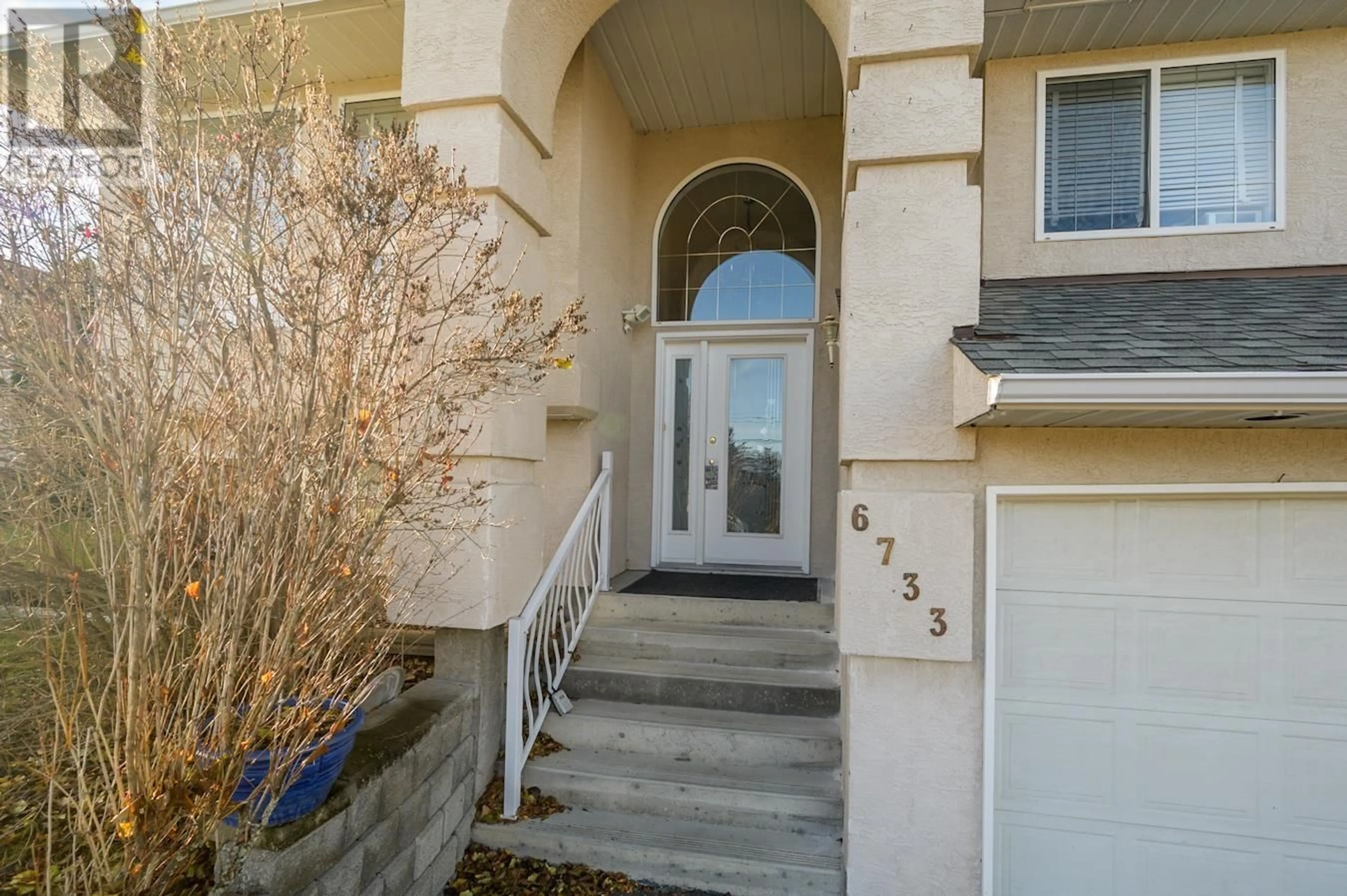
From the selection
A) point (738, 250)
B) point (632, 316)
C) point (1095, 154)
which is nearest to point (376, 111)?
point (632, 316)

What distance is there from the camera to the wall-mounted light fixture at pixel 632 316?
19.0 ft

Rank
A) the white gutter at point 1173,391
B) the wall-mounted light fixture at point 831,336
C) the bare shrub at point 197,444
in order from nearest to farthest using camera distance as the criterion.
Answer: the bare shrub at point 197,444, the white gutter at point 1173,391, the wall-mounted light fixture at point 831,336

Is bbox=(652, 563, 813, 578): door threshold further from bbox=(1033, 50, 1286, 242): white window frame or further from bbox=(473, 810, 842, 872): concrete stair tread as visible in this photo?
bbox=(1033, 50, 1286, 242): white window frame

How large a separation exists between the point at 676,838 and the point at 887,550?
1.89m

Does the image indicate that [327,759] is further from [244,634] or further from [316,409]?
[316,409]

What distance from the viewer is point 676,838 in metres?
3.27

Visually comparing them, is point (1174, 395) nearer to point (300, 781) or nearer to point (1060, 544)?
point (1060, 544)

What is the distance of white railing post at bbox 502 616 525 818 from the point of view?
3.45 metres

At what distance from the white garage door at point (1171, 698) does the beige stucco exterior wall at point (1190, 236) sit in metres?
1.97

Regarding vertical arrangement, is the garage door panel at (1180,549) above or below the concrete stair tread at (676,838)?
above

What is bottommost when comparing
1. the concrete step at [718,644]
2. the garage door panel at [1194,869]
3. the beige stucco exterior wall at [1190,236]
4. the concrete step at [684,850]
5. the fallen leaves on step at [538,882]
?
the fallen leaves on step at [538,882]

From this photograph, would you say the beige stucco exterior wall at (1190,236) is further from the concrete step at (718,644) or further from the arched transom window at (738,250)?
the concrete step at (718,644)

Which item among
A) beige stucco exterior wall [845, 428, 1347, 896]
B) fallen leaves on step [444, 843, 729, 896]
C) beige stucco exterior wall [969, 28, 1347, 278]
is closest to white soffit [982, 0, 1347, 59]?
beige stucco exterior wall [969, 28, 1347, 278]

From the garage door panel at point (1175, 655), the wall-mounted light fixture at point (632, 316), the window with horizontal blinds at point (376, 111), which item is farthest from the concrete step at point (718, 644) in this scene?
the window with horizontal blinds at point (376, 111)
